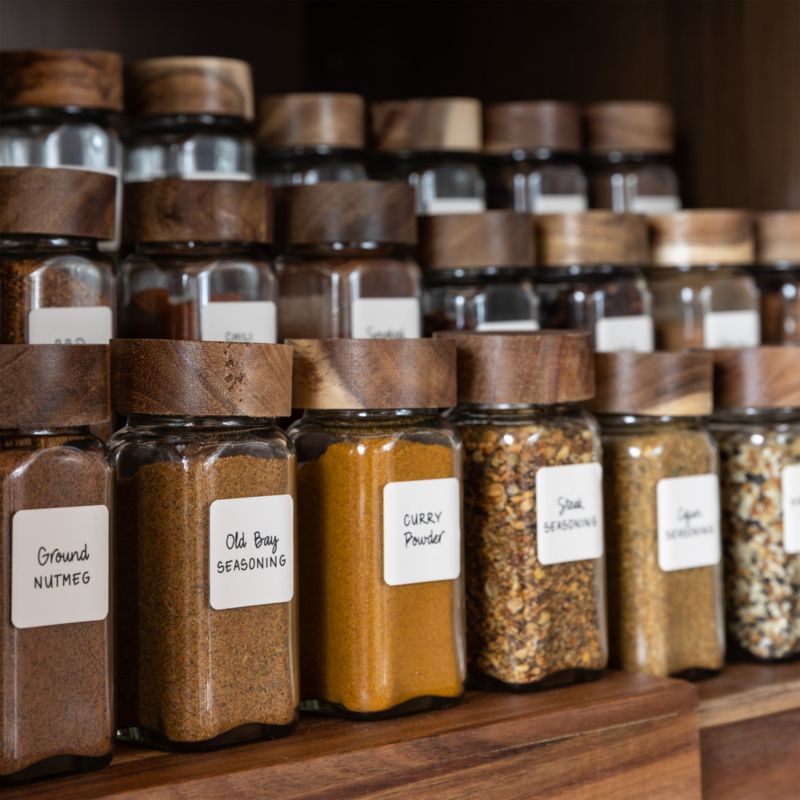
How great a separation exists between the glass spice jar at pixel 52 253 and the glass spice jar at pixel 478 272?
303mm

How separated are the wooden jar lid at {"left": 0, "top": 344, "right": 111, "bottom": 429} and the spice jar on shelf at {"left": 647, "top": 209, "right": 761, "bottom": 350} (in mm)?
668

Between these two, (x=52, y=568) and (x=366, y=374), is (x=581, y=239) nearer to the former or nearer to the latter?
(x=366, y=374)

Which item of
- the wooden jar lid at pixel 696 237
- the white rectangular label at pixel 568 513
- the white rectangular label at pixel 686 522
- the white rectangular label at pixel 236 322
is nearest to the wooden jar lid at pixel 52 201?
the white rectangular label at pixel 236 322

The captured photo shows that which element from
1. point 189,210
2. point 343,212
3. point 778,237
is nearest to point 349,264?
point 343,212

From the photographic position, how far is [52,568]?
0.78 metres

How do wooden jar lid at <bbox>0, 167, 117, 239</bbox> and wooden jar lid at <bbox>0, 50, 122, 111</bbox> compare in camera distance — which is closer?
wooden jar lid at <bbox>0, 167, 117, 239</bbox>

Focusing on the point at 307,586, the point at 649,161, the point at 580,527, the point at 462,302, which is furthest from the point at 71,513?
the point at 649,161

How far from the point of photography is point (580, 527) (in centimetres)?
98

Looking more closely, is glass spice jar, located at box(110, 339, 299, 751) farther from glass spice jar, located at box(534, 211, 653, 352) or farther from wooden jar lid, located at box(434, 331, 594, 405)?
glass spice jar, located at box(534, 211, 653, 352)

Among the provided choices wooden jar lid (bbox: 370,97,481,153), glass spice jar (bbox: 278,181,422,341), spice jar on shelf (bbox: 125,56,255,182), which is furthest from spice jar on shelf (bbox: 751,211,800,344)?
spice jar on shelf (bbox: 125,56,255,182)

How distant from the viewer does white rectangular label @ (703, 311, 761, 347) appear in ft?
4.27

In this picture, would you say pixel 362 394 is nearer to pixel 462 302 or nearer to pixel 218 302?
pixel 218 302

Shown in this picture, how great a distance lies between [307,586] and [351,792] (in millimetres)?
149

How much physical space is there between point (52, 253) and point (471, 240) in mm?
362
